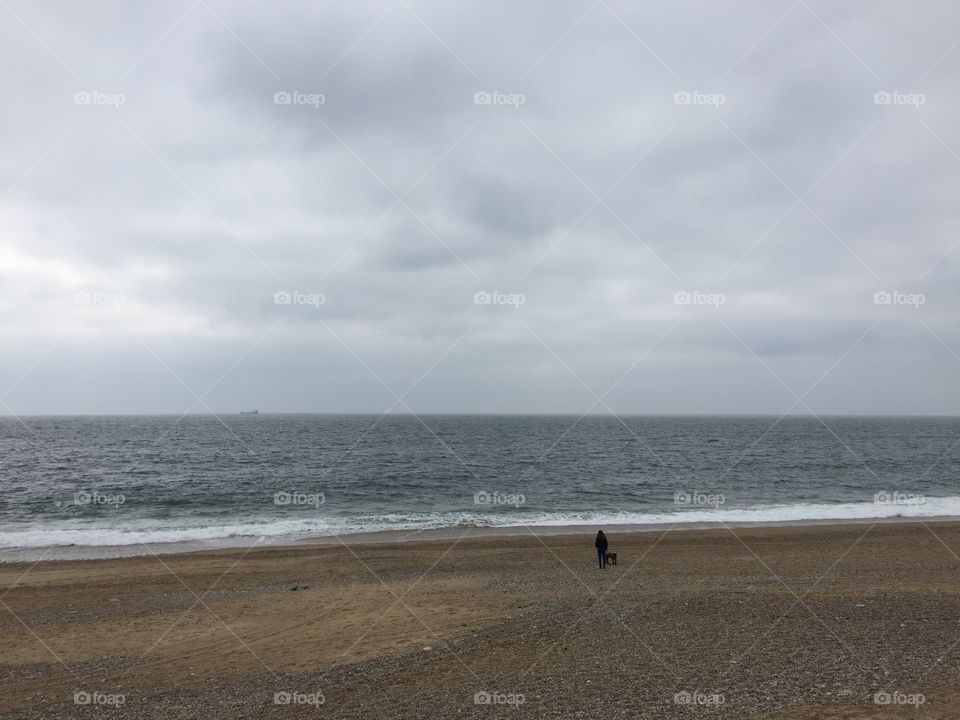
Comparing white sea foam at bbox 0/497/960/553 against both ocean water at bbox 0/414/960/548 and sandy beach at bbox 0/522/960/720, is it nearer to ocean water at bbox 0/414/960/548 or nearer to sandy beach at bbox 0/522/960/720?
ocean water at bbox 0/414/960/548

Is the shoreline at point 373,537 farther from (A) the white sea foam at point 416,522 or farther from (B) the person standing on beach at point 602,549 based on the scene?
(B) the person standing on beach at point 602,549

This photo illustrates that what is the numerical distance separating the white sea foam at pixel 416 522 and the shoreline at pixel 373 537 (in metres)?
0.53

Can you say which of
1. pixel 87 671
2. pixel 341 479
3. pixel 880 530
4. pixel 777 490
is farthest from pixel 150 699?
pixel 777 490

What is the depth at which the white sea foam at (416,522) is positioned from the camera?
2639 cm

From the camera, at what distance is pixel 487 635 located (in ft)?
41.9

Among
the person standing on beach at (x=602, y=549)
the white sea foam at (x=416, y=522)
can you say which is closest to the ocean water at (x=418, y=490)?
the white sea foam at (x=416, y=522)

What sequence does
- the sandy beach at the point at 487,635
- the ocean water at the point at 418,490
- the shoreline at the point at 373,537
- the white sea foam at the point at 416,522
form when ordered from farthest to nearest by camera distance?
the ocean water at the point at 418,490
the white sea foam at the point at 416,522
the shoreline at the point at 373,537
the sandy beach at the point at 487,635

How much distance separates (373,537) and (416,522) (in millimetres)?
4272

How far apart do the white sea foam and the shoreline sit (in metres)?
0.53

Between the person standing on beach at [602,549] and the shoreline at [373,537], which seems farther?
the shoreline at [373,537]

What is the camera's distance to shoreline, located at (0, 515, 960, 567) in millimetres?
23016

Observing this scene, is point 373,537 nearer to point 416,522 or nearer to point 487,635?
point 416,522

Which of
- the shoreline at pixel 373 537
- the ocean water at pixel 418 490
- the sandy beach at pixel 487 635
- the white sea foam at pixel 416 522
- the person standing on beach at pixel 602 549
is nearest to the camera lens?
the sandy beach at pixel 487 635

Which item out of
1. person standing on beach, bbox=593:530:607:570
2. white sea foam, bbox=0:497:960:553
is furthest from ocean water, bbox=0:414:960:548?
person standing on beach, bbox=593:530:607:570
